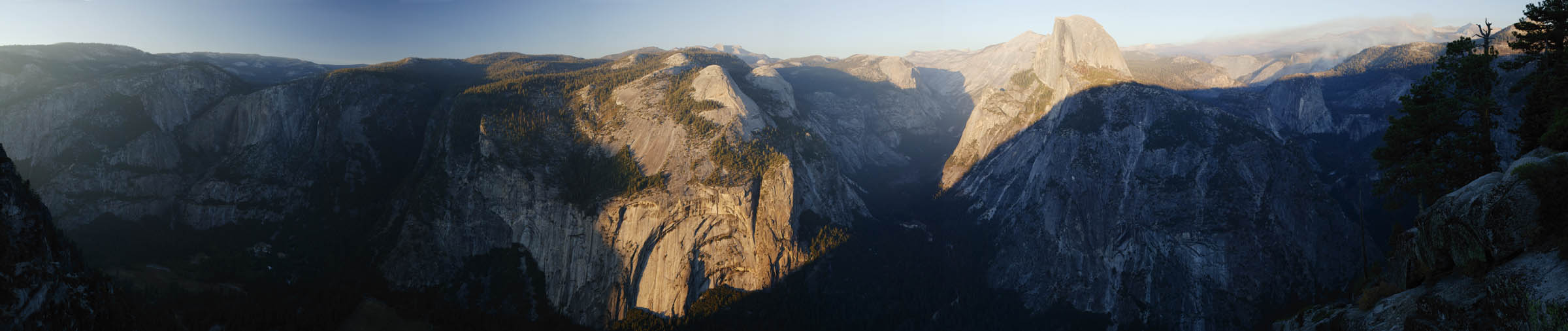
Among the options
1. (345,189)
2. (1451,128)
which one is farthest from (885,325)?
(345,189)

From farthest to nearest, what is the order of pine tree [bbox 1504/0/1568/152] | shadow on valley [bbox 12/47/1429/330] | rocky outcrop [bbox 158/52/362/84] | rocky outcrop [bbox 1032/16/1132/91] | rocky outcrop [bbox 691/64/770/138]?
1. rocky outcrop [bbox 158/52/362/84]
2. rocky outcrop [bbox 1032/16/1132/91]
3. rocky outcrop [bbox 691/64/770/138]
4. shadow on valley [bbox 12/47/1429/330]
5. pine tree [bbox 1504/0/1568/152]

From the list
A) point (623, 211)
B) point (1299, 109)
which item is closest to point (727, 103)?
point (623, 211)

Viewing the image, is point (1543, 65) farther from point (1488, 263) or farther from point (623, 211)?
point (623, 211)

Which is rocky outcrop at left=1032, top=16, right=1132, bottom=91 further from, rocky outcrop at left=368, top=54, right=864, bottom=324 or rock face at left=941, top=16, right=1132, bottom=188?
rocky outcrop at left=368, top=54, right=864, bottom=324

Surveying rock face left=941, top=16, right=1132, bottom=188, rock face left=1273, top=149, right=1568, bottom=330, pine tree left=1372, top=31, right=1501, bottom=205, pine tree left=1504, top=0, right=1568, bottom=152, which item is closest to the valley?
rock face left=941, top=16, right=1132, bottom=188

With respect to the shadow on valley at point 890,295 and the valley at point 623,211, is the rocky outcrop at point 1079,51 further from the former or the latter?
the shadow on valley at point 890,295
